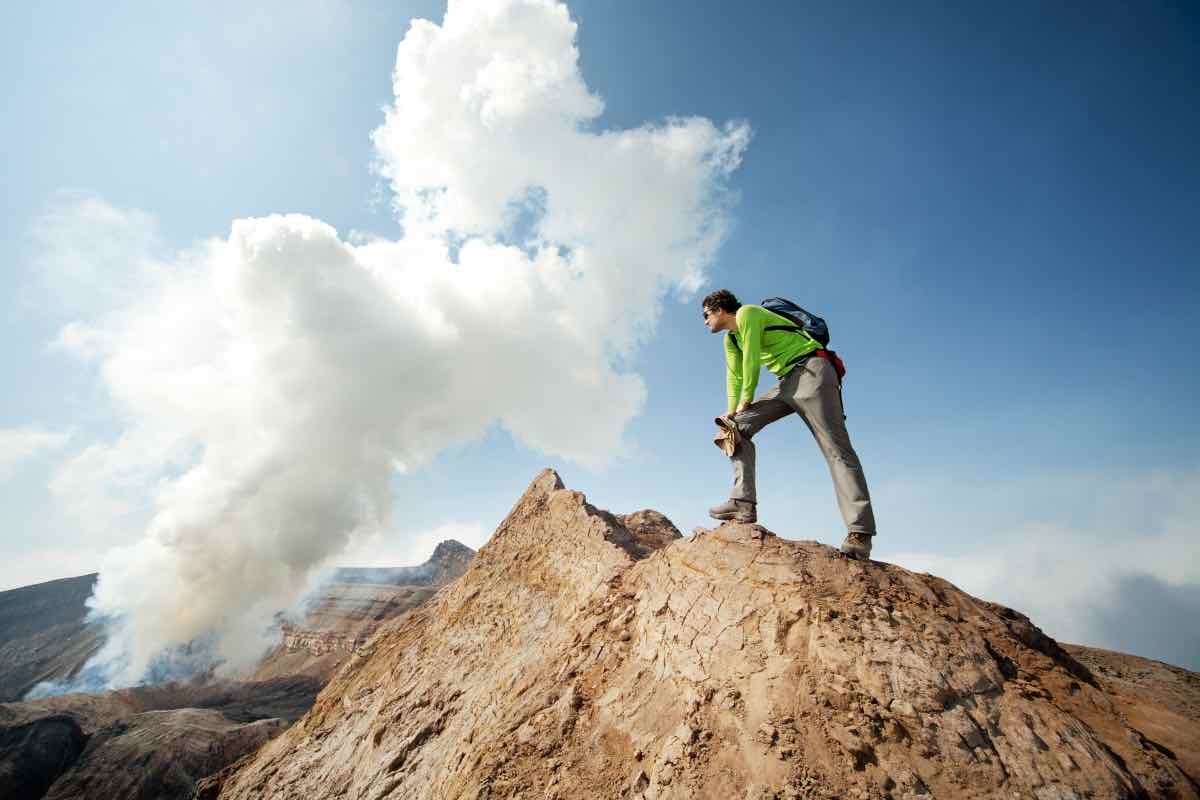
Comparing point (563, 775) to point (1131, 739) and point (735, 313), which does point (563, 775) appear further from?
point (735, 313)

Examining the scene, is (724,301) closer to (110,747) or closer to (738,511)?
(738,511)

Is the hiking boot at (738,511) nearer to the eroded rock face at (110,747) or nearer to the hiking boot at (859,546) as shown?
the hiking boot at (859,546)

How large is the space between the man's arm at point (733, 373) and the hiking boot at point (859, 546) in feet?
5.24

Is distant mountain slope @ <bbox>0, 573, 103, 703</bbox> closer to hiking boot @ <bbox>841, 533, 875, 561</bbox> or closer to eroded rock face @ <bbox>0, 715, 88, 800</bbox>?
eroded rock face @ <bbox>0, 715, 88, 800</bbox>

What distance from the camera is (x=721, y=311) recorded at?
5.07 meters

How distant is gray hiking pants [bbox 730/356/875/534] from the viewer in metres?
4.29

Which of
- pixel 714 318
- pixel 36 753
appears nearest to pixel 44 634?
pixel 36 753

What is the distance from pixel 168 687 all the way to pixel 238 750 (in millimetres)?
28102

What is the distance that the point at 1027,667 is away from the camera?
3.56 meters

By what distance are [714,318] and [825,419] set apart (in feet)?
4.83

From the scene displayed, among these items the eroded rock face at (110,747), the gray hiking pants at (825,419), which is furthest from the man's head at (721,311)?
the eroded rock face at (110,747)

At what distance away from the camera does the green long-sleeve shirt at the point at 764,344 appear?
4672 mm

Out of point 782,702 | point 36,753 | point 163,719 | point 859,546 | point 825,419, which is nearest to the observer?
point 782,702

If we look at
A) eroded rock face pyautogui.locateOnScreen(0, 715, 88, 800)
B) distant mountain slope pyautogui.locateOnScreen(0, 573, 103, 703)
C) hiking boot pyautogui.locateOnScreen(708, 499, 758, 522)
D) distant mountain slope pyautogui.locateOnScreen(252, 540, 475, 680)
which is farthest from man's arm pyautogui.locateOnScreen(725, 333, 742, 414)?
distant mountain slope pyautogui.locateOnScreen(0, 573, 103, 703)
